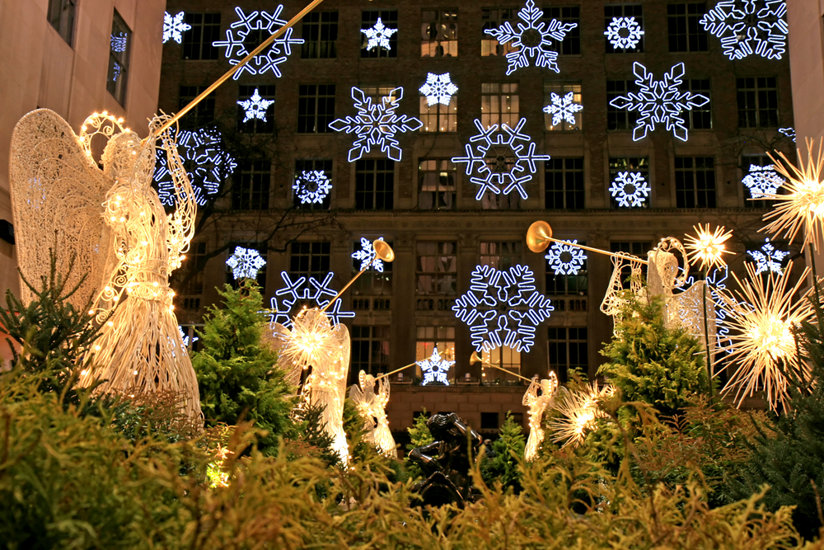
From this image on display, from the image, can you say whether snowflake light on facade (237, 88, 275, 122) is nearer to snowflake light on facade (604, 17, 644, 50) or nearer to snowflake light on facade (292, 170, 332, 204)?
snowflake light on facade (292, 170, 332, 204)

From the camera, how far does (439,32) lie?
1898 inches

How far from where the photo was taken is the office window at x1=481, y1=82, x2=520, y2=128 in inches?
1843

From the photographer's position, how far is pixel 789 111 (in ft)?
149

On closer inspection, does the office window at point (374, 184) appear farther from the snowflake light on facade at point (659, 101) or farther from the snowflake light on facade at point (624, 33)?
the snowflake light on facade at point (624, 33)

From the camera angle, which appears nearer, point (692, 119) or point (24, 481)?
point (24, 481)

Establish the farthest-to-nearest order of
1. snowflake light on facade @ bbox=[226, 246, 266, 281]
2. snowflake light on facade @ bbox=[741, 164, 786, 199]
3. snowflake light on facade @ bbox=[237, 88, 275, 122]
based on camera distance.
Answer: snowflake light on facade @ bbox=[237, 88, 275, 122]
snowflake light on facade @ bbox=[226, 246, 266, 281]
snowflake light on facade @ bbox=[741, 164, 786, 199]

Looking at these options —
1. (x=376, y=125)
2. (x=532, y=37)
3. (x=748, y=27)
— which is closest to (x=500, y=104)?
(x=532, y=37)

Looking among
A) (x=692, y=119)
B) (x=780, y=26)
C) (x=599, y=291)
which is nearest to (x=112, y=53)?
(x=599, y=291)

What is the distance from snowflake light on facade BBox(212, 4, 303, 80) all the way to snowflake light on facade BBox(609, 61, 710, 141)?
1840 cm

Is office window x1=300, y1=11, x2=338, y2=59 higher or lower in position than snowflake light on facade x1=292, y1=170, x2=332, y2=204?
higher

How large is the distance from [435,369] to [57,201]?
3427 cm

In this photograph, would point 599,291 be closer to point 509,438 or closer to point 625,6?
point 509,438

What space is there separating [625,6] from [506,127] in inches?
392

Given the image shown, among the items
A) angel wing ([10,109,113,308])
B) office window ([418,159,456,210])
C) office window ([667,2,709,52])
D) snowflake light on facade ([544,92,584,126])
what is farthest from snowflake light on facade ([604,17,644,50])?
angel wing ([10,109,113,308])
